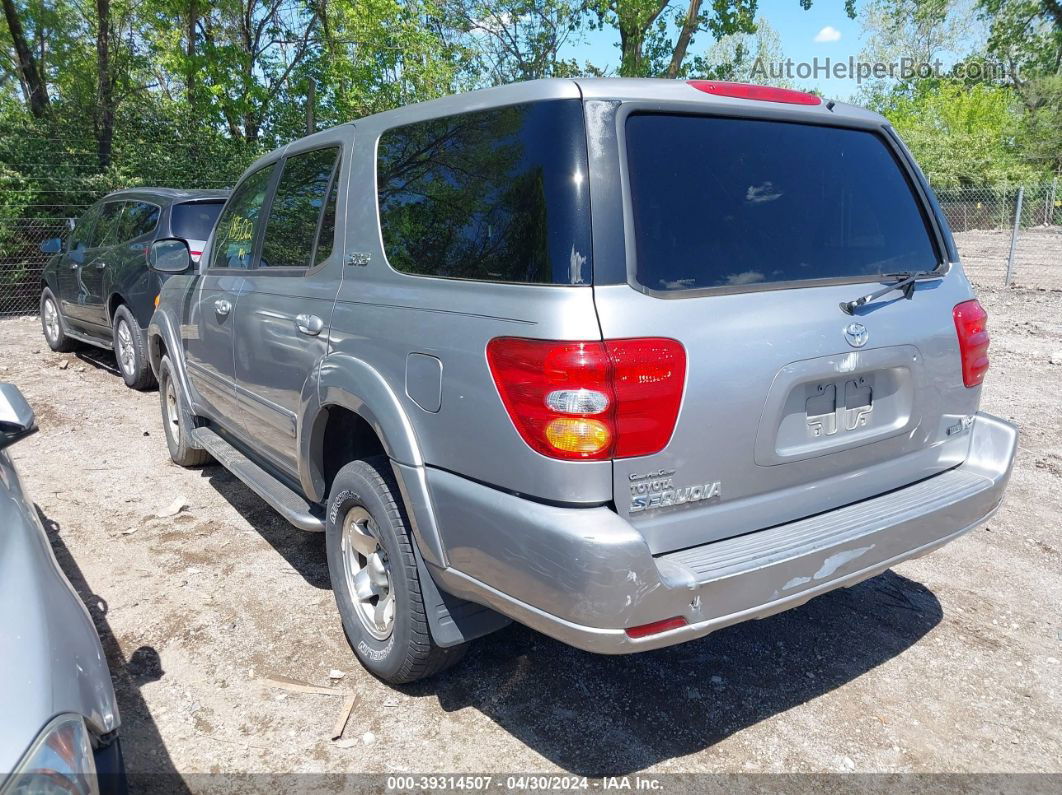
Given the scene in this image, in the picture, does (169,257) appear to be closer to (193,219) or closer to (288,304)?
(288,304)

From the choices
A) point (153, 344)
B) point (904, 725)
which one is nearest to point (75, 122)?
point (153, 344)

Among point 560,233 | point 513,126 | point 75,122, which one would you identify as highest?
point 75,122

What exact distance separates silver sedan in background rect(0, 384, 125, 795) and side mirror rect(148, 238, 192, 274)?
2.69m

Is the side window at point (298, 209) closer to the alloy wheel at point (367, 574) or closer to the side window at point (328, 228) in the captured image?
the side window at point (328, 228)

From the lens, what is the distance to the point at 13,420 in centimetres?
232

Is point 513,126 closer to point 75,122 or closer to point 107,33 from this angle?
point 75,122

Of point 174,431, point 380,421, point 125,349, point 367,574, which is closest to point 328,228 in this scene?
point 380,421

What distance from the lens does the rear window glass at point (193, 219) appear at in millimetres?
7156

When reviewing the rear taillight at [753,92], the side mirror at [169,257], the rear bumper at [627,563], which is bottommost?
the rear bumper at [627,563]

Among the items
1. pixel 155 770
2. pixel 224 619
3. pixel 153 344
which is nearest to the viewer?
pixel 155 770

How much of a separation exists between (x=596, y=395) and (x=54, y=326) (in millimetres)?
9661

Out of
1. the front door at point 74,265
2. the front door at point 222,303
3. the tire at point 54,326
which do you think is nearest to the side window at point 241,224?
the front door at point 222,303

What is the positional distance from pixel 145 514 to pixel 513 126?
11.9 ft

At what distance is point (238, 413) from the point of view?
418 cm
